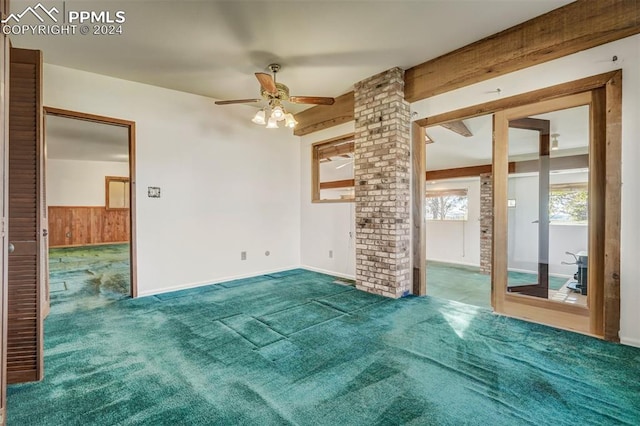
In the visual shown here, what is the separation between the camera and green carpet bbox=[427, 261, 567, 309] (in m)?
3.28

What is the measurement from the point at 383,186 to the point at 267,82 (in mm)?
1985

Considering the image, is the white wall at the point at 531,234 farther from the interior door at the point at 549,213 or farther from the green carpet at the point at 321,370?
→ the green carpet at the point at 321,370

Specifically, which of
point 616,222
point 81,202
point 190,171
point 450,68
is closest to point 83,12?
point 190,171

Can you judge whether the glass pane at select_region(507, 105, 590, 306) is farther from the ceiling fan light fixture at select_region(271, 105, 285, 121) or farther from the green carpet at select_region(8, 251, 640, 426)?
the ceiling fan light fixture at select_region(271, 105, 285, 121)

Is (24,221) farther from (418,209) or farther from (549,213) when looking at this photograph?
(549,213)

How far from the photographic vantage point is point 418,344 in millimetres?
2527

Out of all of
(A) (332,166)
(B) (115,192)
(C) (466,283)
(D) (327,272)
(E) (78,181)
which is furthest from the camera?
(B) (115,192)

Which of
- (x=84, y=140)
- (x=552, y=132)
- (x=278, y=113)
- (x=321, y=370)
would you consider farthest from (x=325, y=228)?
(x=84, y=140)

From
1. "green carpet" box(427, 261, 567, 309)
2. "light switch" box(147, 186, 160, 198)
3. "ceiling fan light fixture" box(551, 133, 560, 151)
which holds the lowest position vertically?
"green carpet" box(427, 261, 567, 309)

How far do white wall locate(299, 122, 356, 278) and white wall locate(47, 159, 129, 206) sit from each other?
7.86 meters

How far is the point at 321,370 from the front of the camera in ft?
6.96

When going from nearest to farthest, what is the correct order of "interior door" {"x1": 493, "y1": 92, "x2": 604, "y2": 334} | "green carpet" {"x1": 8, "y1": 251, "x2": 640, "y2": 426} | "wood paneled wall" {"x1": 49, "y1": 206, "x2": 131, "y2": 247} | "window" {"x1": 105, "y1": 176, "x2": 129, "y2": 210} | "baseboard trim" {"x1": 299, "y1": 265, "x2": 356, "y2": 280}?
"green carpet" {"x1": 8, "y1": 251, "x2": 640, "y2": 426}, "interior door" {"x1": 493, "y1": 92, "x2": 604, "y2": 334}, "baseboard trim" {"x1": 299, "y1": 265, "x2": 356, "y2": 280}, "wood paneled wall" {"x1": 49, "y1": 206, "x2": 131, "y2": 247}, "window" {"x1": 105, "y1": 176, "x2": 129, "y2": 210}

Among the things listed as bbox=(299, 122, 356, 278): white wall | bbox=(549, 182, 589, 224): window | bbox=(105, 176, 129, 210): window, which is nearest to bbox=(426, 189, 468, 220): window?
bbox=(299, 122, 356, 278): white wall

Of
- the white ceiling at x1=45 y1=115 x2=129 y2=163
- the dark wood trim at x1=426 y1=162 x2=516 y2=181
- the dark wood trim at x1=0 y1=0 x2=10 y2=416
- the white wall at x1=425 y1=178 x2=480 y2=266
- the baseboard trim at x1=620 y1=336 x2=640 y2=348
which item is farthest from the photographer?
the white wall at x1=425 y1=178 x2=480 y2=266
